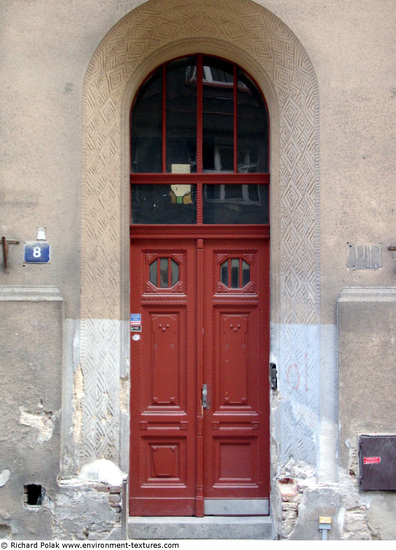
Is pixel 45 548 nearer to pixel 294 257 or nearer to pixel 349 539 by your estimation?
pixel 349 539

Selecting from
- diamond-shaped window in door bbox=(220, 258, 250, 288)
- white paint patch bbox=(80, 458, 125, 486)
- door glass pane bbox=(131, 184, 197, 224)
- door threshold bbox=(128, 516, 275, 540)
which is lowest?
door threshold bbox=(128, 516, 275, 540)

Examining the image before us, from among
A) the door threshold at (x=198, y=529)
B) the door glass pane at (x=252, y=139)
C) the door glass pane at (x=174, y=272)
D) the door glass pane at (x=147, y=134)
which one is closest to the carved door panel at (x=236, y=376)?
the door threshold at (x=198, y=529)

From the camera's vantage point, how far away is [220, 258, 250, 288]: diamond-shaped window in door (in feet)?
18.5

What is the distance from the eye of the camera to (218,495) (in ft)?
18.1

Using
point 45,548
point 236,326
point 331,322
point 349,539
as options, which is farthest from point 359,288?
point 45,548

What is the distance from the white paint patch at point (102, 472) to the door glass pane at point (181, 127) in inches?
112

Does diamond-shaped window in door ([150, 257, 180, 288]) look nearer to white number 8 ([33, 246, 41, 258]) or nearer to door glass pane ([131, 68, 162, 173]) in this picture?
door glass pane ([131, 68, 162, 173])

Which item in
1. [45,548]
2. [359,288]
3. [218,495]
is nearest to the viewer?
[45,548]

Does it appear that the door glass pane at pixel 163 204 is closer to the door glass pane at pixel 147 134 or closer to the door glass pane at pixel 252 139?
the door glass pane at pixel 147 134

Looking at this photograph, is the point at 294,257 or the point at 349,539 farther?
the point at 294,257

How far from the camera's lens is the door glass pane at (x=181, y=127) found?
223 inches

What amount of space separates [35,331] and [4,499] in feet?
4.85

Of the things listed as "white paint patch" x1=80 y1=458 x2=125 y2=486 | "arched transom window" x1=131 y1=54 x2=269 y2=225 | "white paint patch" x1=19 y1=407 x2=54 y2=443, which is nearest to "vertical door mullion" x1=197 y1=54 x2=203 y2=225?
"arched transom window" x1=131 y1=54 x2=269 y2=225

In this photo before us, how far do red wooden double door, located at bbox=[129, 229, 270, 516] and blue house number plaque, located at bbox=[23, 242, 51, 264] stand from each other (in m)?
0.86
